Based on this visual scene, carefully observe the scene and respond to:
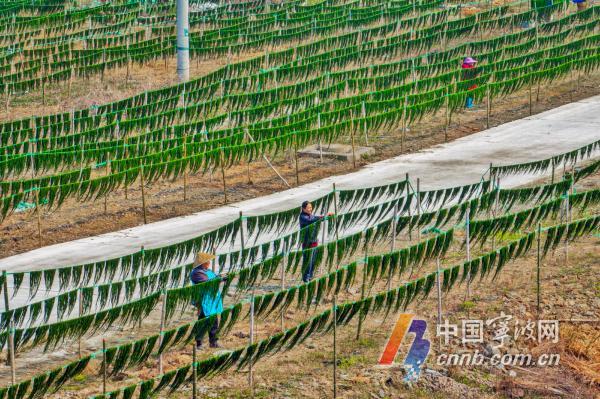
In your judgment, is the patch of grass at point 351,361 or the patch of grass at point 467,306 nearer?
the patch of grass at point 351,361

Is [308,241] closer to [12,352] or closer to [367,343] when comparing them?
[367,343]

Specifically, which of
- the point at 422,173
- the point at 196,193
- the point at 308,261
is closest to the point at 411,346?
the point at 308,261

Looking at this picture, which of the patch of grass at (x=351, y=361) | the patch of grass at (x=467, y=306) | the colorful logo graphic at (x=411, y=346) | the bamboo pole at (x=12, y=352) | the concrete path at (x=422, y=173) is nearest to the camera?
the bamboo pole at (x=12, y=352)

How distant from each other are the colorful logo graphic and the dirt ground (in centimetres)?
854

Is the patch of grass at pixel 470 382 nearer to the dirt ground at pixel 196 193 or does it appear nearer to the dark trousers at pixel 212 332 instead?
the dark trousers at pixel 212 332

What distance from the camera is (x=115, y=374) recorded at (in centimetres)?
1623

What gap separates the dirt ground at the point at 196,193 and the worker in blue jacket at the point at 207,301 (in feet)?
24.2

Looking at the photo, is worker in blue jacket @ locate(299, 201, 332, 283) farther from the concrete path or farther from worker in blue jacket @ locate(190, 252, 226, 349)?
the concrete path

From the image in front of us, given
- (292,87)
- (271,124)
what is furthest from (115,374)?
(292,87)

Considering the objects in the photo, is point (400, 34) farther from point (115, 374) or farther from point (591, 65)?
point (115, 374)

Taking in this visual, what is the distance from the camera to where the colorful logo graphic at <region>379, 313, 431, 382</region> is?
17109mm

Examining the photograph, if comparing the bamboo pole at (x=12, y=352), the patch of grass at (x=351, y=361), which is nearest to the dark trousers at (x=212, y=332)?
the patch of grass at (x=351, y=361)

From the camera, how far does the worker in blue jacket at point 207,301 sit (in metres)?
Result: 17.3

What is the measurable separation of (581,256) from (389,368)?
20.7 feet
